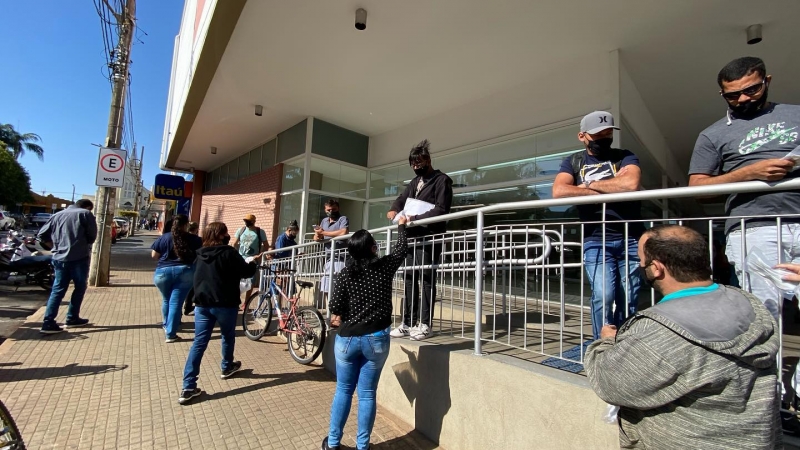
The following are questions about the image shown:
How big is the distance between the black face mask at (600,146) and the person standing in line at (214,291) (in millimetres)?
3300

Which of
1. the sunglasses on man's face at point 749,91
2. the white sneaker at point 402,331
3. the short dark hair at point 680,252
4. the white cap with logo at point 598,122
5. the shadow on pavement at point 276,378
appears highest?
the white cap with logo at point 598,122

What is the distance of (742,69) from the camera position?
75.7 inches

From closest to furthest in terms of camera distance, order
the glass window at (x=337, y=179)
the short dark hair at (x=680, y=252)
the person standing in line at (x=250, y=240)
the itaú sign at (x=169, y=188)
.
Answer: the short dark hair at (x=680, y=252) < the person standing in line at (x=250, y=240) < the glass window at (x=337, y=179) < the itaú sign at (x=169, y=188)

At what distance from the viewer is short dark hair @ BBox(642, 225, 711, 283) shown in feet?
4.25

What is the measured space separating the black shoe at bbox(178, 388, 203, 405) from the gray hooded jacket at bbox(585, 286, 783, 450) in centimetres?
345

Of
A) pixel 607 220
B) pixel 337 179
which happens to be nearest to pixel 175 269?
pixel 607 220

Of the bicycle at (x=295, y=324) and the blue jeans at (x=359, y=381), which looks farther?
the bicycle at (x=295, y=324)

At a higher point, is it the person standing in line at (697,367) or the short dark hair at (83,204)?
the short dark hair at (83,204)

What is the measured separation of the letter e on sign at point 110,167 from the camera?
793 cm

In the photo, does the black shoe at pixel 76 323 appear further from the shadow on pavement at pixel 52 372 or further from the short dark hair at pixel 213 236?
the short dark hair at pixel 213 236

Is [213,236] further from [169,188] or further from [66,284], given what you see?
[169,188]

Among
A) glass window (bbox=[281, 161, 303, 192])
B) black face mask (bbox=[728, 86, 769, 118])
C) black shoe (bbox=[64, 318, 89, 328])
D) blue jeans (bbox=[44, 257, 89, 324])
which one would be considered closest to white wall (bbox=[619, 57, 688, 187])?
black face mask (bbox=[728, 86, 769, 118])

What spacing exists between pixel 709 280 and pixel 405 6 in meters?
5.18

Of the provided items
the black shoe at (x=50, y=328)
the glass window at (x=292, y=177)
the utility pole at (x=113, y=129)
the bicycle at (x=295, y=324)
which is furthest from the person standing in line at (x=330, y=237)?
the utility pole at (x=113, y=129)
